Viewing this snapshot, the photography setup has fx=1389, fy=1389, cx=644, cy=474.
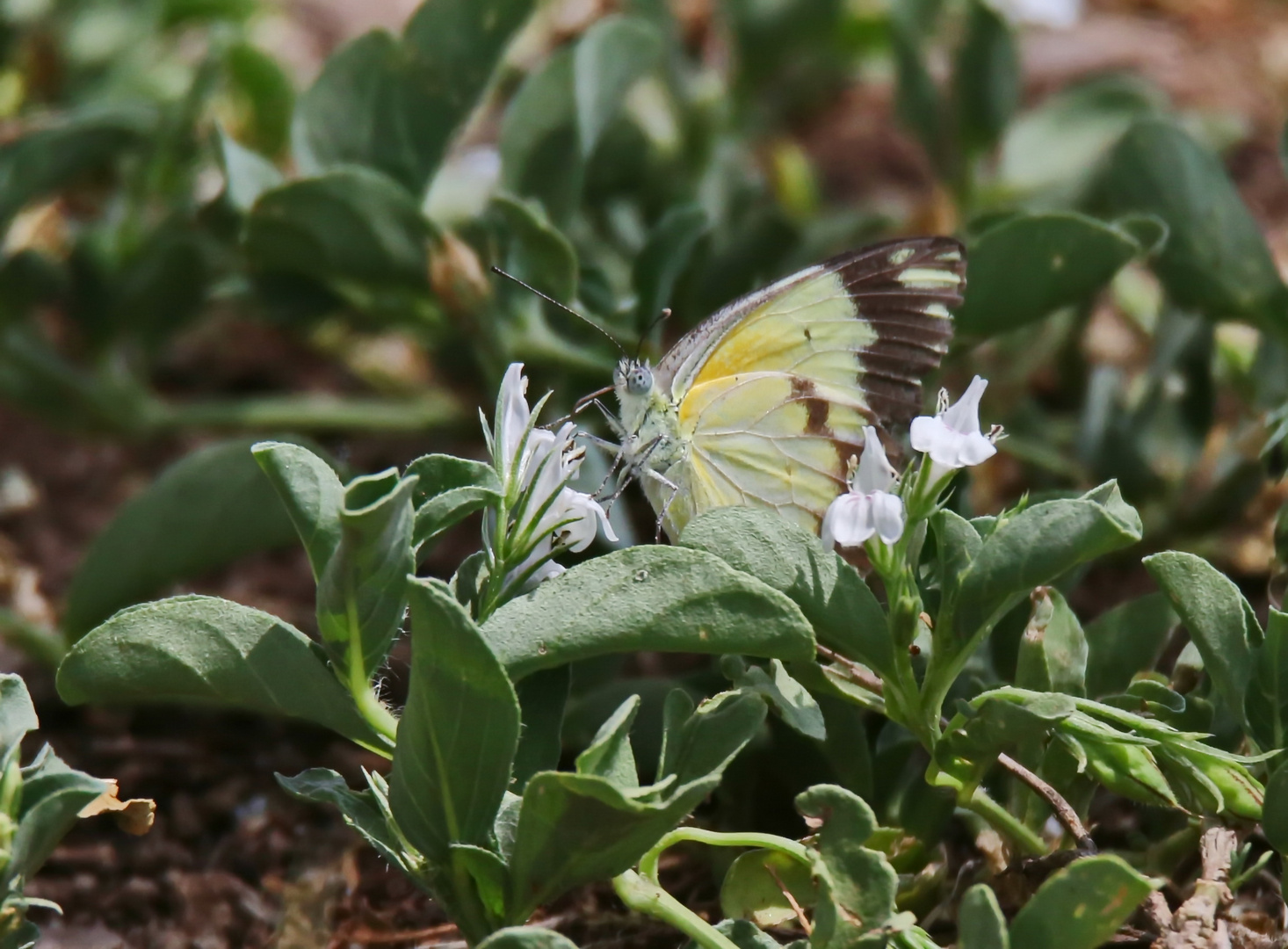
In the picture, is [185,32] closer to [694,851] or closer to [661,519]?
[661,519]

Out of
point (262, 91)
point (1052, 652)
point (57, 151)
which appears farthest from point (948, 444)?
point (262, 91)

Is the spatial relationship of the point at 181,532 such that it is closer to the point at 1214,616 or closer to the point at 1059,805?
the point at 1059,805

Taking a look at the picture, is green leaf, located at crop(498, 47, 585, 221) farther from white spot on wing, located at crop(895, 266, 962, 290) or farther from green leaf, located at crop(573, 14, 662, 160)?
white spot on wing, located at crop(895, 266, 962, 290)

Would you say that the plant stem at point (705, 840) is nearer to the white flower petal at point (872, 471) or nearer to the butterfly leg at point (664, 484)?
the white flower petal at point (872, 471)

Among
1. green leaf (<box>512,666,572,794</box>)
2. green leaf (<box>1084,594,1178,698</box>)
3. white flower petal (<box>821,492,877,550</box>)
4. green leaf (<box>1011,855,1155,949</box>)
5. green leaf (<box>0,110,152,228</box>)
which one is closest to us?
green leaf (<box>1011,855,1155,949</box>)

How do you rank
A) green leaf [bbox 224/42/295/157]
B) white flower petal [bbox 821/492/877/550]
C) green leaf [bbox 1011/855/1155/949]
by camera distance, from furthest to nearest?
green leaf [bbox 224/42/295/157] → white flower petal [bbox 821/492/877/550] → green leaf [bbox 1011/855/1155/949]

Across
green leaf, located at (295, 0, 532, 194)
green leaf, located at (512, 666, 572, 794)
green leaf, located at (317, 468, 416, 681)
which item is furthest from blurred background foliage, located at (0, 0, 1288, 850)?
green leaf, located at (317, 468, 416, 681)

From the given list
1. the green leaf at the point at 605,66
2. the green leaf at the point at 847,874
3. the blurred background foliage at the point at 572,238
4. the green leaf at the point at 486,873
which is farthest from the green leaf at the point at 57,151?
the green leaf at the point at 847,874
